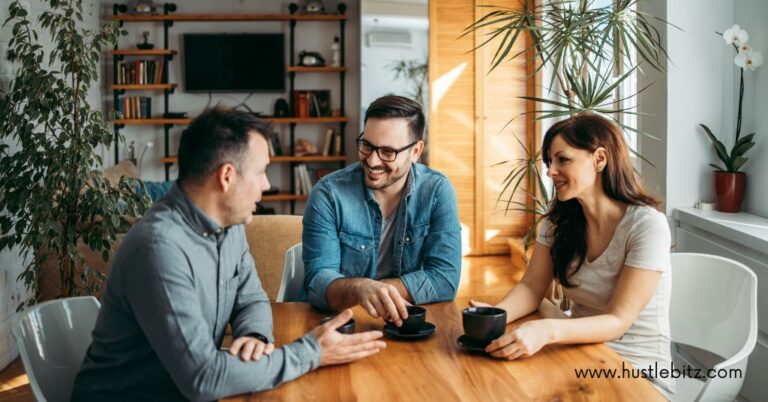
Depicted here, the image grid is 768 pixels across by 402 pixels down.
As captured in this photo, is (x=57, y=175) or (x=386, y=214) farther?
(x=57, y=175)

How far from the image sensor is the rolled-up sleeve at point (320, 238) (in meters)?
2.06

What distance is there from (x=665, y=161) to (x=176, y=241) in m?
2.33

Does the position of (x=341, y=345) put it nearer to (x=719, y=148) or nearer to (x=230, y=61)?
(x=719, y=148)

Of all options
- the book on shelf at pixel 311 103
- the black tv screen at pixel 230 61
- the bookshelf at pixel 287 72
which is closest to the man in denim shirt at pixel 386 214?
the bookshelf at pixel 287 72

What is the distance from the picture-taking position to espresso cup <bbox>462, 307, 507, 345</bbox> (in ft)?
4.89

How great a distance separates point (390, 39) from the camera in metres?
6.68

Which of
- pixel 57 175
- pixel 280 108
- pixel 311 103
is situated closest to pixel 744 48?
pixel 57 175

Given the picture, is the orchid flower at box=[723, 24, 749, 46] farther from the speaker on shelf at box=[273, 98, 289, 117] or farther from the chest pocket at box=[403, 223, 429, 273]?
the speaker on shelf at box=[273, 98, 289, 117]

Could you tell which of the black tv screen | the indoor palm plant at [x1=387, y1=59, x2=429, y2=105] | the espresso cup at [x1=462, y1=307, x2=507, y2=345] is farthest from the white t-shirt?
the black tv screen

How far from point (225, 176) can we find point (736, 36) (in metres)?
2.16

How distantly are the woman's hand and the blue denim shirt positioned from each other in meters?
0.59

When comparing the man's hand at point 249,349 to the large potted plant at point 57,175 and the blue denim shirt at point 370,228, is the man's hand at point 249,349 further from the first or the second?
the large potted plant at point 57,175

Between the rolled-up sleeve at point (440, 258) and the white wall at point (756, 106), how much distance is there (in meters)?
1.45

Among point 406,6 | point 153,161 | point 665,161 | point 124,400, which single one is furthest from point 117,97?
point 124,400
